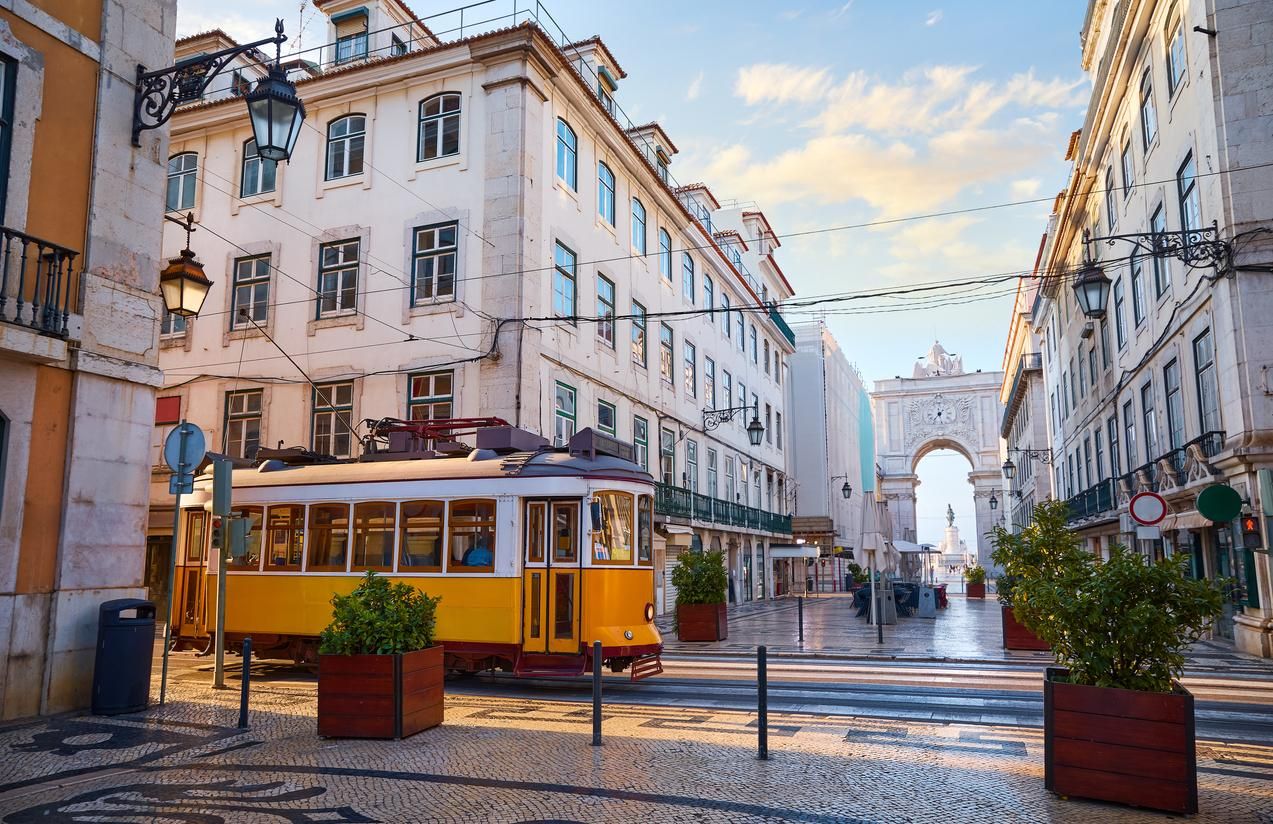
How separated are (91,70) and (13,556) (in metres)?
5.24

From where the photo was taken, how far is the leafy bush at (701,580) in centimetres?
1889

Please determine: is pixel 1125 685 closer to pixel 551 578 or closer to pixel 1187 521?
pixel 551 578

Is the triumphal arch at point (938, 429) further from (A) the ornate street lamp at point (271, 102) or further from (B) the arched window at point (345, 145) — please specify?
(A) the ornate street lamp at point (271, 102)

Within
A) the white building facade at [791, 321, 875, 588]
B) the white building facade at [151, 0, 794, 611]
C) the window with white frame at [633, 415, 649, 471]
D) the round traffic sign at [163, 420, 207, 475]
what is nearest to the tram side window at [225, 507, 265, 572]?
the round traffic sign at [163, 420, 207, 475]

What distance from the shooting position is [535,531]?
37.8ft

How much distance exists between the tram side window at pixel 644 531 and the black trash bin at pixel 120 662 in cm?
565

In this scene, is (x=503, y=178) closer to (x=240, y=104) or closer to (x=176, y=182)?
(x=240, y=104)

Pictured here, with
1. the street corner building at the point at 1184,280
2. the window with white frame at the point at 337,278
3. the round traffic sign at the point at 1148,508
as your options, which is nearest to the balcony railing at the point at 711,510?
the window with white frame at the point at 337,278

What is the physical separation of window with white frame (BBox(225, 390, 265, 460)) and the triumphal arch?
7015 cm

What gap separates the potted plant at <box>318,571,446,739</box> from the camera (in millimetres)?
8094

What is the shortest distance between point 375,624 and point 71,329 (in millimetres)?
4637

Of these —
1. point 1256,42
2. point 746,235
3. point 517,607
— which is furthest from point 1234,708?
point 746,235

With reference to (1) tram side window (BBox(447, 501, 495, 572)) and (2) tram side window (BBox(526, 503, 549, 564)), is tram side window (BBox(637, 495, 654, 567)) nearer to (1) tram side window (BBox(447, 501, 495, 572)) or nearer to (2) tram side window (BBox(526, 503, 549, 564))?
(2) tram side window (BBox(526, 503, 549, 564))

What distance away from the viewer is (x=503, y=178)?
20328 millimetres
